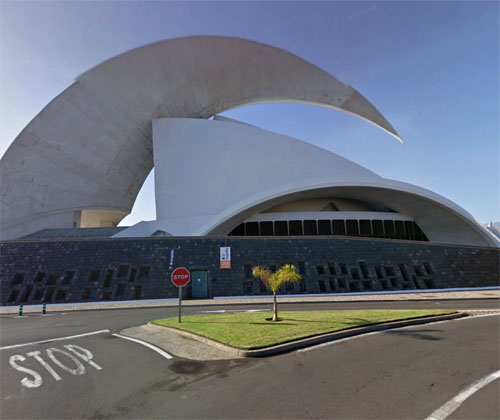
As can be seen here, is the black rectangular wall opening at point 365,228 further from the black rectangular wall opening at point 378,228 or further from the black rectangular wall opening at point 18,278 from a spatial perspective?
the black rectangular wall opening at point 18,278

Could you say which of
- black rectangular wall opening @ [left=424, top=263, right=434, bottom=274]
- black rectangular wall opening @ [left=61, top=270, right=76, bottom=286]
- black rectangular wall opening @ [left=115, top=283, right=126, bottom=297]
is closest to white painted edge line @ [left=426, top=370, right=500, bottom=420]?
black rectangular wall opening @ [left=115, top=283, right=126, bottom=297]

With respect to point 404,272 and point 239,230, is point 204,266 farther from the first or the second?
point 404,272

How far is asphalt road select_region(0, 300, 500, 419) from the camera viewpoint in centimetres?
347

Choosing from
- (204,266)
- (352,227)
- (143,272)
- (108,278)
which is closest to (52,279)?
(108,278)

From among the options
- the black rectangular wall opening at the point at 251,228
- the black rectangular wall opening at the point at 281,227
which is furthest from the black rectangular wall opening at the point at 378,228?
the black rectangular wall opening at the point at 251,228

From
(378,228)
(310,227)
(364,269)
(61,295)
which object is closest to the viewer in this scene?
(61,295)

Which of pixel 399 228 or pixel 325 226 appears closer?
pixel 325 226

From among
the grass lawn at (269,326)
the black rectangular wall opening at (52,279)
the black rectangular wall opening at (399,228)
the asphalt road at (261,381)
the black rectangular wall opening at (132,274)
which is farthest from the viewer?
the black rectangular wall opening at (399,228)

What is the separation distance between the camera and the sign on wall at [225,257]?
1792cm

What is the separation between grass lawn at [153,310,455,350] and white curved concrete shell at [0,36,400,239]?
22.6m

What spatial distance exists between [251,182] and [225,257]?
10.1 metres

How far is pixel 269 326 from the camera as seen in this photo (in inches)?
303

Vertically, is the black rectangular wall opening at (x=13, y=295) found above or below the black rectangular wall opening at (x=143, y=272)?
below

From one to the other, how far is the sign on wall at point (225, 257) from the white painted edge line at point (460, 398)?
14.4 metres
